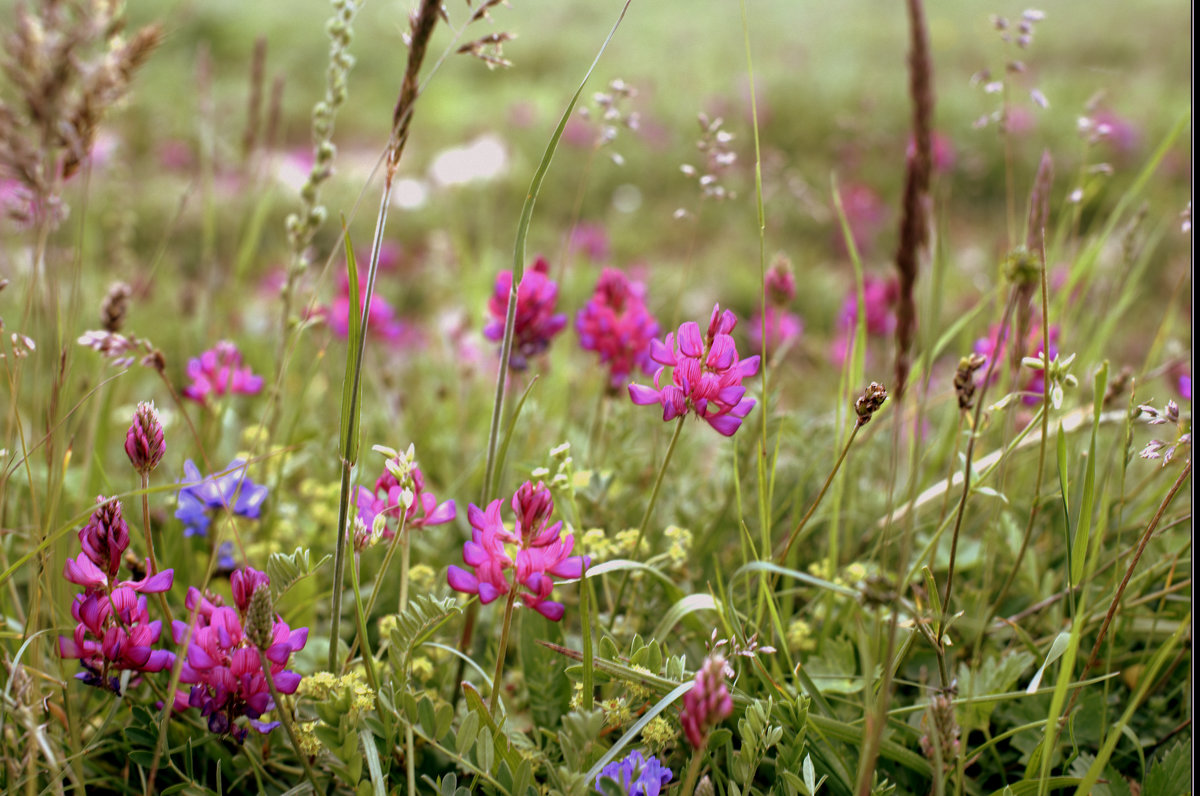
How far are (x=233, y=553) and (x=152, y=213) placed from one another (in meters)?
4.65

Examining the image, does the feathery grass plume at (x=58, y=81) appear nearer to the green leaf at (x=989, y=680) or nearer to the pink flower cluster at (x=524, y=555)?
the pink flower cluster at (x=524, y=555)

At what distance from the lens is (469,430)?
2.28 meters

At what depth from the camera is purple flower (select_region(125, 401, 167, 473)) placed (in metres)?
0.92

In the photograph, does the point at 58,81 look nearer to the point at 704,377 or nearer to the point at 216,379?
the point at 704,377

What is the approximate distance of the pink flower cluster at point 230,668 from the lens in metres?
0.89

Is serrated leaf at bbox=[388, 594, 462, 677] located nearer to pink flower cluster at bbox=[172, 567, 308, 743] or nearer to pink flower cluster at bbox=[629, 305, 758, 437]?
pink flower cluster at bbox=[172, 567, 308, 743]

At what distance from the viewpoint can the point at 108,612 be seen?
0.92 m

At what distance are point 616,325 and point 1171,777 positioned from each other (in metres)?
0.97

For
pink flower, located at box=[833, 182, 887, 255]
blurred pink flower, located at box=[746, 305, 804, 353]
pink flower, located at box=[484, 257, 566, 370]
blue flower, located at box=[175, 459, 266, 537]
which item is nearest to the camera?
blue flower, located at box=[175, 459, 266, 537]

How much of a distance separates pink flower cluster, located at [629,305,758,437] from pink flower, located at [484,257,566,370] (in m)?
0.47

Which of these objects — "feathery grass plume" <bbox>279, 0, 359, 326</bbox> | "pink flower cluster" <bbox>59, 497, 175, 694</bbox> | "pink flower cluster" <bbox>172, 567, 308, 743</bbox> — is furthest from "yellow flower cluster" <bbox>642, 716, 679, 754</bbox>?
"feathery grass plume" <bbox>279, 0, 359, 326</bbox>

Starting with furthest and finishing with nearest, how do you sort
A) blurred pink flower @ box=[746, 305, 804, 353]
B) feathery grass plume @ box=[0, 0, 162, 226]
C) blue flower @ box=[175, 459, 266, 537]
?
blurred pink flower @ box=[746, 305, 804, 353] < blue flower @ box=[175, 459, 266, 537] < feathery grass plume @ box=[0, 0, 162, 226]

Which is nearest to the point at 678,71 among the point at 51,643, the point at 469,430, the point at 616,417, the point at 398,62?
the point at 398,62

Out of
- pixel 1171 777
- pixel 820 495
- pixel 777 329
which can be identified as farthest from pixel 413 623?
pixel 777 329
